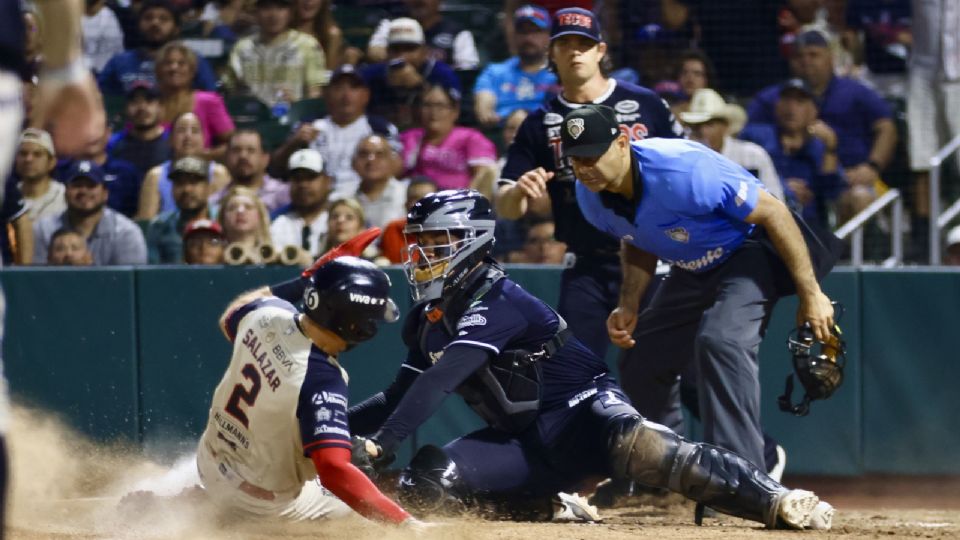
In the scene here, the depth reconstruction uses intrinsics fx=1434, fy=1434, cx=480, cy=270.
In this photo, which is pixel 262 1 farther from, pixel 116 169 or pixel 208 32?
pixel 116 169

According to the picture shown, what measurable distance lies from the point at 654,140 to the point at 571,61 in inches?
45.0

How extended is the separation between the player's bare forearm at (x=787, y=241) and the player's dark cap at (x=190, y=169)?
4.92 m

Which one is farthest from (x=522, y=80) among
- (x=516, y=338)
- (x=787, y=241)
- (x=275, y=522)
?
(x=275, y=522)

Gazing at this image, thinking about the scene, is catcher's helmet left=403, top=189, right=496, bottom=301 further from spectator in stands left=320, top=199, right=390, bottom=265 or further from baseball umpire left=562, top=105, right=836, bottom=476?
spectator in stands left=320, top=199, right=390, bottom=265

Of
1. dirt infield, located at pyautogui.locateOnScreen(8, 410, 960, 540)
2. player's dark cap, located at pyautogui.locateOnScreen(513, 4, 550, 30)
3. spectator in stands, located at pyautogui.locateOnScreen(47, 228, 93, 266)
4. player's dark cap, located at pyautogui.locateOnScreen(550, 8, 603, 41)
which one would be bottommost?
dirt infield, located at pyautogui.locateOnScreen(8, 410, 960, 540)

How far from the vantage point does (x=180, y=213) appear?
32.6 ft

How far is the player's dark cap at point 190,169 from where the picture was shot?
9938 millimetres

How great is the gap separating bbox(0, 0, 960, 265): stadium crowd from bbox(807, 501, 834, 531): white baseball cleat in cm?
Result: 357

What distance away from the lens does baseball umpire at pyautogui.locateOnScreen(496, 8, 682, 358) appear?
7.27 meters

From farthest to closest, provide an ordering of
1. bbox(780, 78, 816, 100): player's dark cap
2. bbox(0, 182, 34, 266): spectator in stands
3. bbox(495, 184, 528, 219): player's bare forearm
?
1. bbox(780, 78, 816, 100): player's dark cap
2. bbox(0, 182, 34, 266): spectator in stands
3. bbox(495, 184, 528, 219): player's bare forearm

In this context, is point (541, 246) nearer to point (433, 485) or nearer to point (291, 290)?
point (291, 290)

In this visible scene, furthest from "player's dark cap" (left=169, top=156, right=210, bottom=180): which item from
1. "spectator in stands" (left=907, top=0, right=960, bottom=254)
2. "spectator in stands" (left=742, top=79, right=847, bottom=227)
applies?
"spectator in stands" (left=907, top=0, right=960, bottom=254)

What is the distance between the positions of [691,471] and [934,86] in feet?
19.2

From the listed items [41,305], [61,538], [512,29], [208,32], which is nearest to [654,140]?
[61,538]
